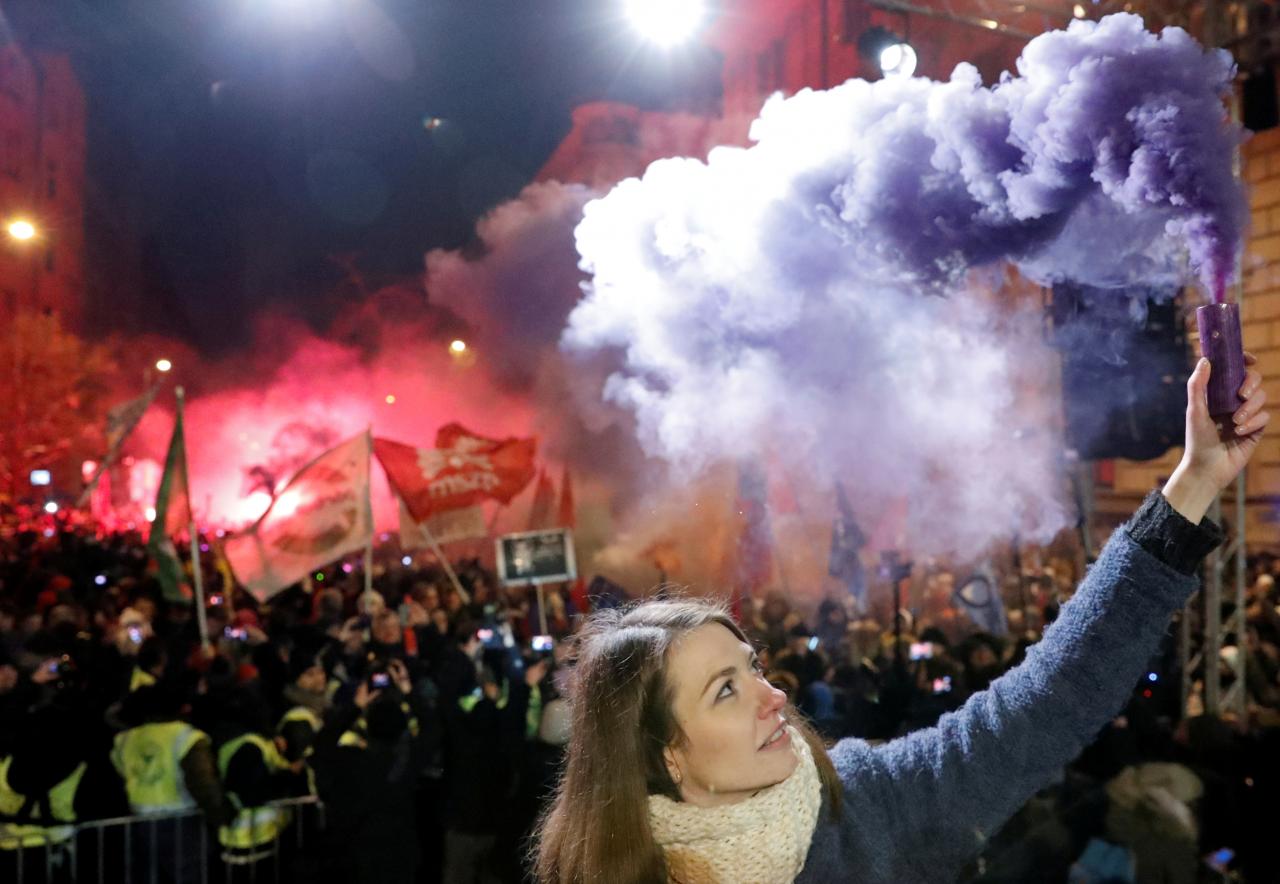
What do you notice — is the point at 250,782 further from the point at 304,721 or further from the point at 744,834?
the point at 744,834

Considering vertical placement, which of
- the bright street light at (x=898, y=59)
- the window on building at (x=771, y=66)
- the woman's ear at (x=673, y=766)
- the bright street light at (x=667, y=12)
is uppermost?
the window on building at (x=771, y=66)

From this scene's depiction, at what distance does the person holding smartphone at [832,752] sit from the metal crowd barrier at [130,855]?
4.76 m

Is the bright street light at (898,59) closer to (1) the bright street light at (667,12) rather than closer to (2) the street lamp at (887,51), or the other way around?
(2) the street lamp at (887,51)

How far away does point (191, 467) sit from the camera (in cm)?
3609

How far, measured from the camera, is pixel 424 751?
596cm

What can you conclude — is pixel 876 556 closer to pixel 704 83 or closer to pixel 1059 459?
pixel 1059 459

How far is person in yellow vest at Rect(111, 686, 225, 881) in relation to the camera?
5.64m

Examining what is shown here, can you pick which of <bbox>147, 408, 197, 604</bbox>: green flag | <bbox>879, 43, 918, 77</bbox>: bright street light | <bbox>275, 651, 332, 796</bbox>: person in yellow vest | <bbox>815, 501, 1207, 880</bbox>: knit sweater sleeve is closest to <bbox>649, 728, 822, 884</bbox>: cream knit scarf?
<bbox>815, 501, 1207, 880</bbox>: knit sweater sleeve

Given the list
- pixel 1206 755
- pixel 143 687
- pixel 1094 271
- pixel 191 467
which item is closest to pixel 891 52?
pixel 1094 271

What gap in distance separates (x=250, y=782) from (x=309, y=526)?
5034 millimetres

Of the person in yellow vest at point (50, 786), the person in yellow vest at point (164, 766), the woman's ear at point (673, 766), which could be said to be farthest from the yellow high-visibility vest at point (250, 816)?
the woman's ear at point (673, 766)

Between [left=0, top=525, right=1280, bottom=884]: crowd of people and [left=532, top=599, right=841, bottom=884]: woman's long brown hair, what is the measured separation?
278mm

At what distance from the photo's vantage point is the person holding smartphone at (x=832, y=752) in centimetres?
166

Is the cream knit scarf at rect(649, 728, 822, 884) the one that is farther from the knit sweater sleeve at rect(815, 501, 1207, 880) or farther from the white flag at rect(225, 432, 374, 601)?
the white flag at rect(225, 432, 374, 601)
